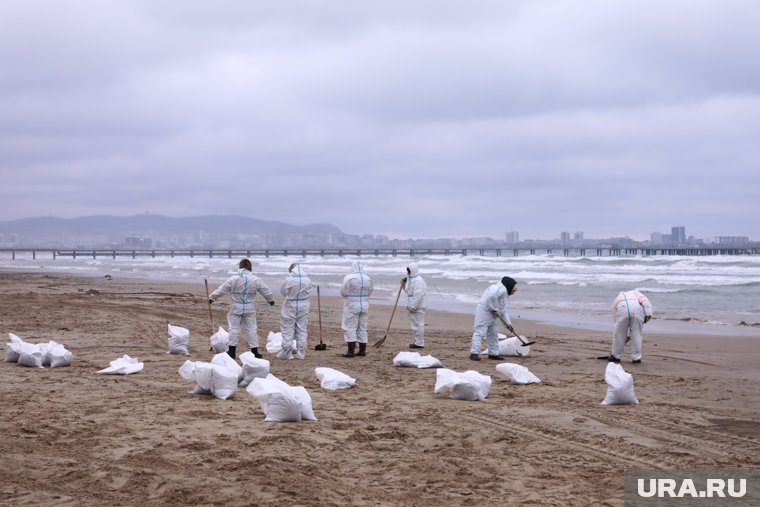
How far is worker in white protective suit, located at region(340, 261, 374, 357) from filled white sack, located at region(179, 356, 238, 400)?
4.17m

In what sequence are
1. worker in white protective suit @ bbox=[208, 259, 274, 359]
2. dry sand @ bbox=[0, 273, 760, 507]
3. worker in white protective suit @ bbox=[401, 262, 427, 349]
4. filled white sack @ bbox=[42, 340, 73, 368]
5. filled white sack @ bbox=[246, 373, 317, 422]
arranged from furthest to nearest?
worker in white protective suit @ bbox=[401, 262, 427, 349]
worker in white protective suit @ bbox=[208, 259, 274, 359]
filled white sack @ bbox=[42, 340, 73, 368]
filled white sack @ bbox=[246, 373, 317, 422]
dry sand @ bbox=[0, 273, 760, 507]

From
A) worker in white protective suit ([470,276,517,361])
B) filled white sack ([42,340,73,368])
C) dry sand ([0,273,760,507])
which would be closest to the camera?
dry sand ([0,273,760,507])

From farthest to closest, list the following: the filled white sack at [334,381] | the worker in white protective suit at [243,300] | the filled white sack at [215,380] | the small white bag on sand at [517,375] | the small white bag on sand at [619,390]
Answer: the worker in white protective suit at [243,300], the small white bag on sand at [517,375], the filled white sack at [334,381], the filled white sack at [215,380], the small white bag on sand at [619,390]

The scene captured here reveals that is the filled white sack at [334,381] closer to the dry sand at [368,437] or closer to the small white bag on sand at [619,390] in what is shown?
the dry sand at [368,437]

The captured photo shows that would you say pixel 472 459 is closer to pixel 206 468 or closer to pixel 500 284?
pixel 206 468

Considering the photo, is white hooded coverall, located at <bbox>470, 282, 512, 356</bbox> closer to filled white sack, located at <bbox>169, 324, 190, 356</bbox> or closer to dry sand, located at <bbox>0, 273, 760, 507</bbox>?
dry sand, located at <bbox>0, 273, 760, 507</bbox>

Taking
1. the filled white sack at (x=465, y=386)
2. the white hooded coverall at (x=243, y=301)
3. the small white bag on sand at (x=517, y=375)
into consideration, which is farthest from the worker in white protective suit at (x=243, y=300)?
the filled white sack at (x=465, y=386)

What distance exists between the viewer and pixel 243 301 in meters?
11.8

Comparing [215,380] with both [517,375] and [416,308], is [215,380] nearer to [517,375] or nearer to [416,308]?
[517,375]

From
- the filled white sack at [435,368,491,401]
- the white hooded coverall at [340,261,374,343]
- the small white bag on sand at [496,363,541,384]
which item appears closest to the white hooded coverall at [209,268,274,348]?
the white hooded coverall at [340,261,374,343]

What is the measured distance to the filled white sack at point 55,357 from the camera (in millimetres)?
10594

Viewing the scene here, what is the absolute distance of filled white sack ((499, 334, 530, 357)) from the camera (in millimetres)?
13051

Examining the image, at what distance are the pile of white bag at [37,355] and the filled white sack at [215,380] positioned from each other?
293cm

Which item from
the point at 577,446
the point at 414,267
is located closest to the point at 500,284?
the point at 414,267
